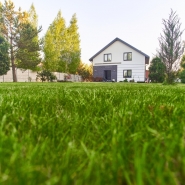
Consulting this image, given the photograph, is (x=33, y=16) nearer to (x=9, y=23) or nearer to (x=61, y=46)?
(x=9, y=23)

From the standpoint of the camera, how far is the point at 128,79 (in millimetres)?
29594

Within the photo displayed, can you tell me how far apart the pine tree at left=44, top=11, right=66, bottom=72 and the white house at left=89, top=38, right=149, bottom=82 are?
565cm

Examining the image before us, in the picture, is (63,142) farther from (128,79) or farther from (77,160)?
(128,79)

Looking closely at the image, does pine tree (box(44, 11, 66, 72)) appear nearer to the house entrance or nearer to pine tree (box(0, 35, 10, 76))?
the house entrance

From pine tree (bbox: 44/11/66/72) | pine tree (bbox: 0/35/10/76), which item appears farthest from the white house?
pine tree (bbox: 0/35/10/76)

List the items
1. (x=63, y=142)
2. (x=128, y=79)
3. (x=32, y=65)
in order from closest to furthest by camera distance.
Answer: (x=63, y=142) → (x=32, y=65) → (x=128, y=79)

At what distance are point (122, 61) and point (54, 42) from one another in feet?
36.2

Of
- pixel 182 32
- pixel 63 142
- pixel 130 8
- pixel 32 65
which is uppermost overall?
pixel 130 8

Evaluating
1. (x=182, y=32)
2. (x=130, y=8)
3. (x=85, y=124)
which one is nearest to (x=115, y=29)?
(x=130, y=8)

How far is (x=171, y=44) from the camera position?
14.7 metres

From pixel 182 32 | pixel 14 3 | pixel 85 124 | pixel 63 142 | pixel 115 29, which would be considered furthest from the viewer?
pixel 115 29

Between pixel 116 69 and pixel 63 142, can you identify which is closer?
pixel 63 142

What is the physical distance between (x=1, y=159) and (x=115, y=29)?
3972 cm

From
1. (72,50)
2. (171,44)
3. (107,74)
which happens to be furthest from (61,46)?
(171,44)
